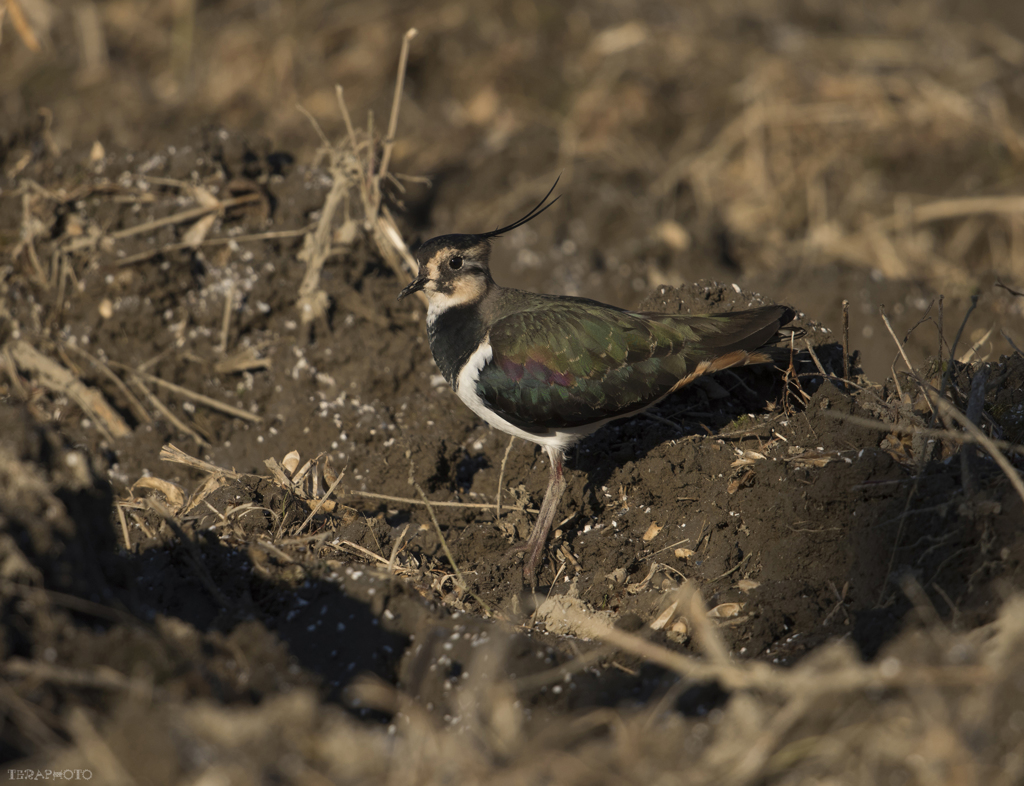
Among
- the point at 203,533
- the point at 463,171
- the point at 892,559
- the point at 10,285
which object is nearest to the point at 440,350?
the point at 203,533

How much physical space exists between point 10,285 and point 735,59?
7.04 metres

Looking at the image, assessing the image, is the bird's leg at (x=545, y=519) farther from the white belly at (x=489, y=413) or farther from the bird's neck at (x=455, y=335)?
the bird's neck at (x=455, y=335)

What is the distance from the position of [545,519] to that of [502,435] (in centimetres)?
87

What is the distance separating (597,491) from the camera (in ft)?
14.2

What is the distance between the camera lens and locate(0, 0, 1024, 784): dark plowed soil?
214 centimetres

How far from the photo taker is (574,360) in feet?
13.3

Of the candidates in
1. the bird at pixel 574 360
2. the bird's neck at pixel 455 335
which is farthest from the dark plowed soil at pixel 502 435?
the bird's neck at pixel 455 335

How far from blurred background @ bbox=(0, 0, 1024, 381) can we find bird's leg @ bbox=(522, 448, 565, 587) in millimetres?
2559

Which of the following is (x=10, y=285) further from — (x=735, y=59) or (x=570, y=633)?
(x=735, y=59)

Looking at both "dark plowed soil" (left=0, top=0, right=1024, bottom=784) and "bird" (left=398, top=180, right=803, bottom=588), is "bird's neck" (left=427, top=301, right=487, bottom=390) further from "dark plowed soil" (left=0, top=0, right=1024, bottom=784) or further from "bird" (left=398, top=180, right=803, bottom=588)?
"dark plowed soil" (left=0, top=0, right=1024, bottom=784)

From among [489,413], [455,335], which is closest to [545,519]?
[489,413]

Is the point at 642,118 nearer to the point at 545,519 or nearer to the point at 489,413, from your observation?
the point at 489,413

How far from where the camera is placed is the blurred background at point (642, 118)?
7027 mm

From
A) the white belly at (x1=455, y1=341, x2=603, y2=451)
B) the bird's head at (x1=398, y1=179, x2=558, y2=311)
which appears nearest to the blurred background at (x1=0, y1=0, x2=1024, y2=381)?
the bird's head at (x1=398, y1=179, x2=558, y2=311)
